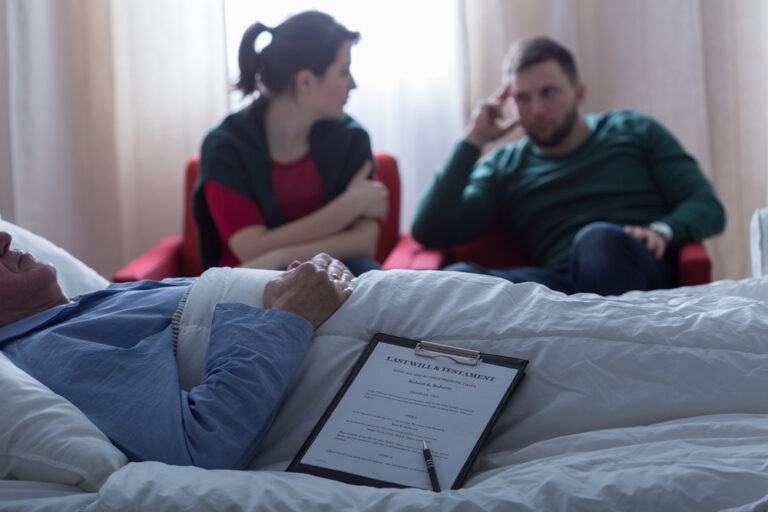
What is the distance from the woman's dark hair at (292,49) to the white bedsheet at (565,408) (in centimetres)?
115

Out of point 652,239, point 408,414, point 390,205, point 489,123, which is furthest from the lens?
point 390,205

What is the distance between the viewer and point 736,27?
9.61 ft

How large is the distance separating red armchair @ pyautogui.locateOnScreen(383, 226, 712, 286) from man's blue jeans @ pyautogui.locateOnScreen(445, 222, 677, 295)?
78 millimetres

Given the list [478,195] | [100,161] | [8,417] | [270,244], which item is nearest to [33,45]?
[100,161]

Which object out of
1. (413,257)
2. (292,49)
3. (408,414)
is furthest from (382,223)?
(408,414)

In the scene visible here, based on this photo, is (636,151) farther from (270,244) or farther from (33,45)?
(33,45)

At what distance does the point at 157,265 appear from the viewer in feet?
7.92

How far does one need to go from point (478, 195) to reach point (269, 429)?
1.53m

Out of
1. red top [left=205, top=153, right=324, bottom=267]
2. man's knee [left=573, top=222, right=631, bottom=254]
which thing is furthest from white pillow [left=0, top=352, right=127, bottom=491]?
man's knee [left=573, top=222, right=631, bottom=254]

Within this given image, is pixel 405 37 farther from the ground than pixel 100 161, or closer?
farther from the ground

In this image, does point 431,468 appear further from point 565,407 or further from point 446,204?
point 446,204

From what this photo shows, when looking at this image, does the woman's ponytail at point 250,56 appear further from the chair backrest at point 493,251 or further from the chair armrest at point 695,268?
the chair armrest at point 695,268

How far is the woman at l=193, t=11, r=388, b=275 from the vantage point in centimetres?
230

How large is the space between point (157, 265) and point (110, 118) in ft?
2.90
